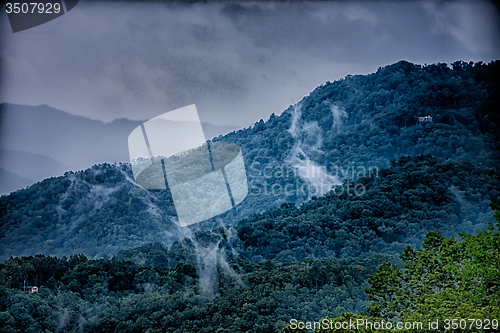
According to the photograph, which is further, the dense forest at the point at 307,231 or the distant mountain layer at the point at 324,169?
the distant mountain layer at the point at 324,169

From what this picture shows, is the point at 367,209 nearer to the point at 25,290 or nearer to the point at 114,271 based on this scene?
the point at 114,271

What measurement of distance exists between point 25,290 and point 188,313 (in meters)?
4.72

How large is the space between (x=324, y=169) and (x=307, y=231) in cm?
888

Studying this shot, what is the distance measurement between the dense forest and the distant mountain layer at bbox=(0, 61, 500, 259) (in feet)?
0.30

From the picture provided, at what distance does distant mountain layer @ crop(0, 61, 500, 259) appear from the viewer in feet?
69.3

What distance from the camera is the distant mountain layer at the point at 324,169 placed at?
21125 mm

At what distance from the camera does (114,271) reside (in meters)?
16.1

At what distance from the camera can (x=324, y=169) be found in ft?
96.3

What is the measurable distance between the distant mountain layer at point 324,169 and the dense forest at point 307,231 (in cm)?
9

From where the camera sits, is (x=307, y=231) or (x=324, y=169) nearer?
(x=307, y=231)

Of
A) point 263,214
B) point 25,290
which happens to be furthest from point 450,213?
point 25,290

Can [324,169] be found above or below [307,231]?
above

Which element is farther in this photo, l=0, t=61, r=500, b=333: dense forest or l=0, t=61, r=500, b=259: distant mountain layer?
l=0, t=61, r=500, b=259: distant mountain layer

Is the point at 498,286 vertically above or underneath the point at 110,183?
underneath
